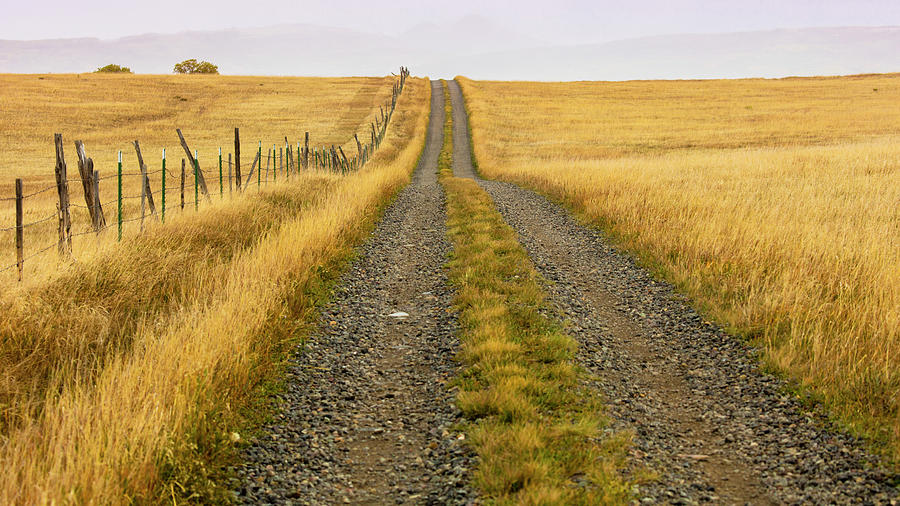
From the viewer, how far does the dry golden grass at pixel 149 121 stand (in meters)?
30.5

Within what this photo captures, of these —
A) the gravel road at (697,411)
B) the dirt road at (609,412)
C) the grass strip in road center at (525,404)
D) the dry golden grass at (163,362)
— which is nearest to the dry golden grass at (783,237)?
the gravel road at (697,411)

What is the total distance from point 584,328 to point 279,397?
368 cm

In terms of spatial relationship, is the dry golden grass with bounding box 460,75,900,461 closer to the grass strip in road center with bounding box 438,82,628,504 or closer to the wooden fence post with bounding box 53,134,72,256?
the grass strip in road center with bounding box 438,82,628,504

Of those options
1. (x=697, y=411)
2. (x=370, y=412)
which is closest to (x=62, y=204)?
(x=370, y=412)

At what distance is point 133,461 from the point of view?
4074 millimetres

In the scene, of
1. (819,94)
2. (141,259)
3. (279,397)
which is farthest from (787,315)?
(819,94)

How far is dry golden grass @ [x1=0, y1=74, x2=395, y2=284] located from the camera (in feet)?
100

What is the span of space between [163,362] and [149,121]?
56714 mm

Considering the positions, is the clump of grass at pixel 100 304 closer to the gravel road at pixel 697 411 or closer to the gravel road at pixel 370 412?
the gravel road at pixel 370 412

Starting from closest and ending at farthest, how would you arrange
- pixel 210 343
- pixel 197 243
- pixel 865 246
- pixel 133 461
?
pixel 133 461 < pixel 210 343 < pixel 865 246 < pixel 197 243

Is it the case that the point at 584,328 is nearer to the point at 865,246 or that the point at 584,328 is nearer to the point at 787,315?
the point at 787,315

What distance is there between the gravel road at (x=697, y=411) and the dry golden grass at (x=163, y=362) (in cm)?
305

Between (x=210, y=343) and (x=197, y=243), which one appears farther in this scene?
(x=197, y=243)

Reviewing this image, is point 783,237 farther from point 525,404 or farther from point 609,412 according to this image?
point 525,404
